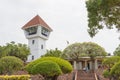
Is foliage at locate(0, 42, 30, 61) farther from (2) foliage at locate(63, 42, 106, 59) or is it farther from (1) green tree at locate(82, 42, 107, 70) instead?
(1) green tree at locate(82, 42, 107, 70)

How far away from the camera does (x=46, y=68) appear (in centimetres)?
1791

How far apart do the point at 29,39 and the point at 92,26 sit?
5386 centimetres

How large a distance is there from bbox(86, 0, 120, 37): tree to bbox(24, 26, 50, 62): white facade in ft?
165

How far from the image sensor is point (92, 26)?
1181cm

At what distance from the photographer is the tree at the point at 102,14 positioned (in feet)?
36.8

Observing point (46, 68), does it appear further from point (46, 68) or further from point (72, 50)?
point (72, 50)

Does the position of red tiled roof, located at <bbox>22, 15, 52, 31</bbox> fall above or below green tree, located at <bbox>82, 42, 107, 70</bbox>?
above

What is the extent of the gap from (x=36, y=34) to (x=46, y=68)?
45325 millimetres

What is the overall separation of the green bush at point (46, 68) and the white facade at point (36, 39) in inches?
1724

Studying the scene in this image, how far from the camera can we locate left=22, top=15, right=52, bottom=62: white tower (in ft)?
206

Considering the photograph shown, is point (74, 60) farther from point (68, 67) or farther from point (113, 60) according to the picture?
point (68, 67)

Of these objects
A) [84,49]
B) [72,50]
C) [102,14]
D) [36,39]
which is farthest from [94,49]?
[102,14]

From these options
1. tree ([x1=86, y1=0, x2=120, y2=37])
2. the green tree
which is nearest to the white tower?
the green tree

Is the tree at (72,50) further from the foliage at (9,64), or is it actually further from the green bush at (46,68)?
the green bush at (46,68)
